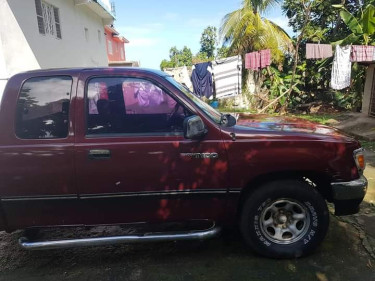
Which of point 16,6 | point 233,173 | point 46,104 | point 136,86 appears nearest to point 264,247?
point 233,173

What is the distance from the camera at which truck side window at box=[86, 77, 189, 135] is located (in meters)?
3.05

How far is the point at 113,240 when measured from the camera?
3049 mm

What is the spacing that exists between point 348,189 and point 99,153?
2.26 meters

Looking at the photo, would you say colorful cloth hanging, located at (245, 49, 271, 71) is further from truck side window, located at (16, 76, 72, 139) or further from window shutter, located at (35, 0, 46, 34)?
truck side window, located at (16, 76, 72, 139)

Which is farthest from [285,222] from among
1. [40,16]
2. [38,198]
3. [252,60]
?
[252,60]

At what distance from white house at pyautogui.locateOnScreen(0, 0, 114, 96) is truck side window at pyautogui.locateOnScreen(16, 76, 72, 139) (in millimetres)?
5201

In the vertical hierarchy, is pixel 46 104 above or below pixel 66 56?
below

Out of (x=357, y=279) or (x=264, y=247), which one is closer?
(x=357, y=279)

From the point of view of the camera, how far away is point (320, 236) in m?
3.17

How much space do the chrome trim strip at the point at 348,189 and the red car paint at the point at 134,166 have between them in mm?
58

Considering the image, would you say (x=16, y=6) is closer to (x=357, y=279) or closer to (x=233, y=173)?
(x=233, y=173)

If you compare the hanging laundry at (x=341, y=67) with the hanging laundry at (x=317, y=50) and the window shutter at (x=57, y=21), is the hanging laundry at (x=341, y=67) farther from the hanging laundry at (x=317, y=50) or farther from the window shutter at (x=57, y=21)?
the window shutter at (x=57, y=21)

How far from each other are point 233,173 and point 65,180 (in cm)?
150

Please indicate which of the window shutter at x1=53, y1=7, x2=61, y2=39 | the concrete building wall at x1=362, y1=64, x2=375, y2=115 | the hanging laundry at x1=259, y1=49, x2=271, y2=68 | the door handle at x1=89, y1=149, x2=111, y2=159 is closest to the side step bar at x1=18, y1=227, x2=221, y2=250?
the door handle at x1=89, y1=149, x2=111, y2=159
